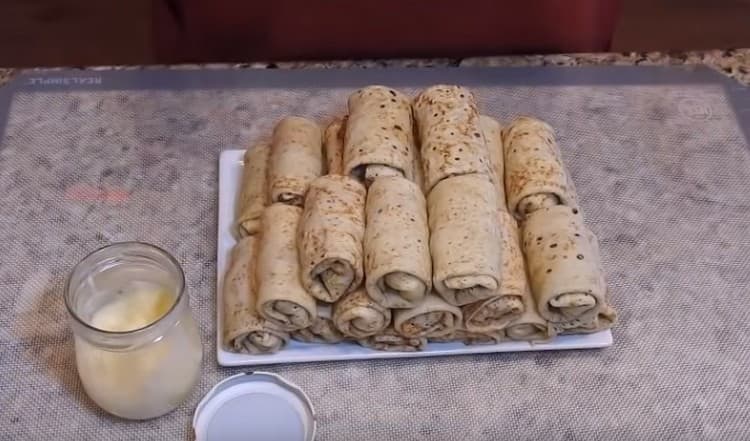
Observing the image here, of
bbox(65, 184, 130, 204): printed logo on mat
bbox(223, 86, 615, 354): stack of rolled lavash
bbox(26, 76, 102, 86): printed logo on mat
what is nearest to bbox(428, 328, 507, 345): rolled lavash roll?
bbox(223, 86, 615, 354): stack of rolled lavash

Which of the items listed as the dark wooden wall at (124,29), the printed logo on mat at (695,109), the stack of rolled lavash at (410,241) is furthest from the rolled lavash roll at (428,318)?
the dark wooden wall at (124,29)

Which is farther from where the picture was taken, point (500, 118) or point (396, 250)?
point (500, 118)

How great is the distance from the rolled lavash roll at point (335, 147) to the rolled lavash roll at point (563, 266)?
0.25 meters

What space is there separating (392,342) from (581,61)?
0.63 m

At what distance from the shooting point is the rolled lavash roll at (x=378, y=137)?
1066 mm

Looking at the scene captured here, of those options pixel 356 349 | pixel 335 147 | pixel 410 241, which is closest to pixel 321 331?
pixel 356 349

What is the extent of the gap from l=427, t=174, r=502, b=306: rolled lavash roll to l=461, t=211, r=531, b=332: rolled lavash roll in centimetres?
2

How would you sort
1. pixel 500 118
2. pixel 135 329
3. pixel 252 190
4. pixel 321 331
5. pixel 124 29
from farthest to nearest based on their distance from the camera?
1. pixel 124 29
2. pixel 500 118
3. pixel 252 190
4. pixel 321 331
5. pixel 135 329

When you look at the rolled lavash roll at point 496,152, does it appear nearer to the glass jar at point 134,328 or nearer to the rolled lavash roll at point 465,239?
the rolled lavash roll at point 465,239

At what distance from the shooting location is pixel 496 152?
3.80 ft

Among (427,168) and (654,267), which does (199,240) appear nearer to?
(427,168)

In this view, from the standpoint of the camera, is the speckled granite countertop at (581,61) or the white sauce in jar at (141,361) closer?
the white sauce in jar at (141,361)

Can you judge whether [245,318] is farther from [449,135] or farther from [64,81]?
[64,81]

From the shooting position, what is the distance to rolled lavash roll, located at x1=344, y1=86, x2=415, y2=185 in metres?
1.07
